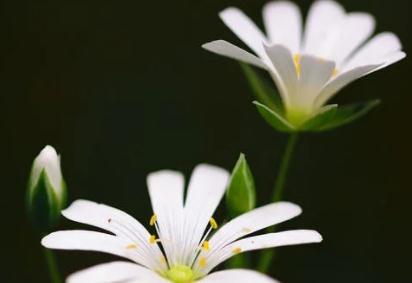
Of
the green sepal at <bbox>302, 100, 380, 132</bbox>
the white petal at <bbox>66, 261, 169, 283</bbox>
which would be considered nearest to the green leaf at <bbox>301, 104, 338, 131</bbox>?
the green sepal at <bbox>302, 100, 380, 132</bbox>

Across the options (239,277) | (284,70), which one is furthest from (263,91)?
(239,277)

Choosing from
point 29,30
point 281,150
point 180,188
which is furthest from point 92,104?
point 180,188

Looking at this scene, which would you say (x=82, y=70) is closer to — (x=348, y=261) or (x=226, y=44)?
(x=348, y=261)

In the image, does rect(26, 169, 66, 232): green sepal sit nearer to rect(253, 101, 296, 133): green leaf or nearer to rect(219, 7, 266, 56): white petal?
rect(253, 101, 296, 133): green leaf

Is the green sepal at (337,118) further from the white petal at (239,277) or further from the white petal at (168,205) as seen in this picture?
the white petal at (239,277)

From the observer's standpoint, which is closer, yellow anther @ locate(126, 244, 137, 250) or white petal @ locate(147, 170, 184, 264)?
yellow anther @ locate(126, 244, 137, 250)
